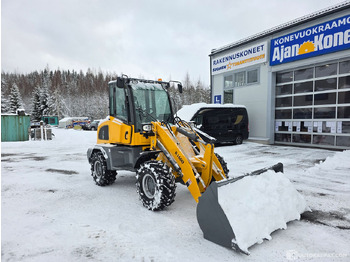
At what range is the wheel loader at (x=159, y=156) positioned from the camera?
326 cm

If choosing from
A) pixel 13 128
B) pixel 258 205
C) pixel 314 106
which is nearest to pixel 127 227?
pixel 258 205

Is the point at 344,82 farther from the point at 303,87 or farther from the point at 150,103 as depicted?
the point at 150,103

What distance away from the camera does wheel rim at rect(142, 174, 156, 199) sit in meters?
4.33

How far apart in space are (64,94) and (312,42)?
256 ft

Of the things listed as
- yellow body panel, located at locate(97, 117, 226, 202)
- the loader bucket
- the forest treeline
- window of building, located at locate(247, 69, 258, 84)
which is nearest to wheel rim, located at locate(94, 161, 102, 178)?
yellow body panel, located at locate(97, 117, 226, 202)

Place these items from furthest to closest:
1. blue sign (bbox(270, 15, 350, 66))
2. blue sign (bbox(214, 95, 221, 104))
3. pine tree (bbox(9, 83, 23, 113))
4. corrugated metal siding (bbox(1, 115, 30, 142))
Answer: pine tree (bbox(9, 83, 23, 113)) → blue sign (bbox(214, 95, 221, 104)) → corrugated metal siding (bbox(1, 115, 30, 142)) → blue sign (bbox(270, 15, 350, 66))

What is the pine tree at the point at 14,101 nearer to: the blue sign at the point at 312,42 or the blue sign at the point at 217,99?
the blue sign at the point at 217,99

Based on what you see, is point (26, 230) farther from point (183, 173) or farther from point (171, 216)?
point (183, 173)

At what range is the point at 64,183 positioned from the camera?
642 cm

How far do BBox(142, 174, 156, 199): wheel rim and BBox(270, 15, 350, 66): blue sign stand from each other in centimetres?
1170

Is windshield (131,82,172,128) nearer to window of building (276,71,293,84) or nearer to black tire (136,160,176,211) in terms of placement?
black tire (136,160,176,211)

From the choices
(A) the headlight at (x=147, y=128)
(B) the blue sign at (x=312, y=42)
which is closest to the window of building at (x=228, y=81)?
(B) the blue sign at (x=312, y=42)

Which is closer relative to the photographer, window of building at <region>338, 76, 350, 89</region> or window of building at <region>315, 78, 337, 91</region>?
window of building at <region>338, 76, 350, 89</region>

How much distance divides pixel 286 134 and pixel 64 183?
12525 mm
